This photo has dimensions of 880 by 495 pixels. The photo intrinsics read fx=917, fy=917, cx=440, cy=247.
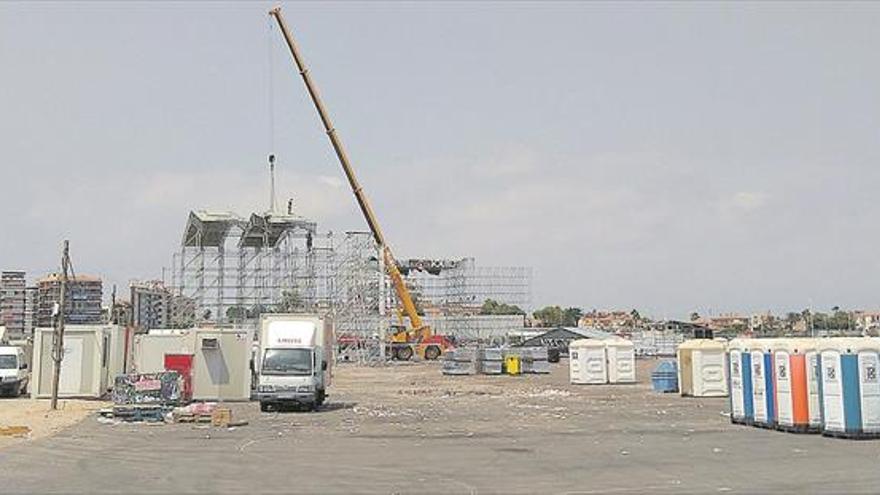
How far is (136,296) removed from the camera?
76.2 m

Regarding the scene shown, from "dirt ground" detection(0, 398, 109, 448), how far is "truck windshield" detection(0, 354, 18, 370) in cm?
234

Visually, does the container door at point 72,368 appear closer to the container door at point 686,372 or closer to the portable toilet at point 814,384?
the container door at point 686,372

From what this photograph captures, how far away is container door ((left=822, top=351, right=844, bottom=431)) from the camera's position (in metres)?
20.4

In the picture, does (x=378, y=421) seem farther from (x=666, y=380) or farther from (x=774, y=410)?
(x=666, y=380)

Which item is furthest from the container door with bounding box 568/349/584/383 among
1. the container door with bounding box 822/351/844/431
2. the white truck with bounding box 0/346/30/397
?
the container door with bounding box 822/351/844/431

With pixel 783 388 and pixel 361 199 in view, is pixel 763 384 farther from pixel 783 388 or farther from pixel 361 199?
pixel 361 199

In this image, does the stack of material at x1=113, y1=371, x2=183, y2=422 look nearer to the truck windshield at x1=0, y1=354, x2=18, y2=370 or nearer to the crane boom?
the truck windshield at x1=0, y1=354, x2=18, y2=370

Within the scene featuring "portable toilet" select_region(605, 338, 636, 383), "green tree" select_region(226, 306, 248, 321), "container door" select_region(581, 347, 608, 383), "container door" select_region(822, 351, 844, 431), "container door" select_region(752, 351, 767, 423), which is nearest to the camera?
"container door" select_region(822, 351, 844, 431)

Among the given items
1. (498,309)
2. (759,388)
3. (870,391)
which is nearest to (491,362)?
(759,388)

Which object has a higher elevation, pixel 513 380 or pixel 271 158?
pixel 271 158

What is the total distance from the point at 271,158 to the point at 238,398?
45.2 meters

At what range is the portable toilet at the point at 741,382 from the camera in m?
23.6

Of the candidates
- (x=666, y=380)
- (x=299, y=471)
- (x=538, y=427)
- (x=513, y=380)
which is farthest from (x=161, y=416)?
(x=513, y=380)

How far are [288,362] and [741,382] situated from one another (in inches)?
597
